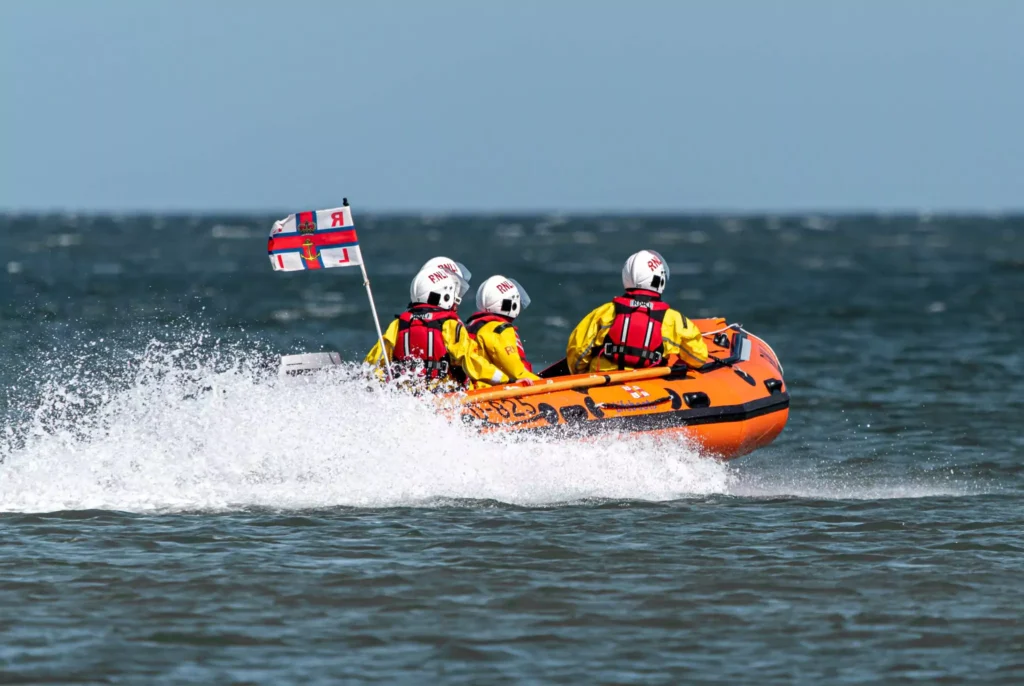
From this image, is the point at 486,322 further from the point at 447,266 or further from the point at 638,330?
the point at 638,330

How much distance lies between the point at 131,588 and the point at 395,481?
9.40 feet

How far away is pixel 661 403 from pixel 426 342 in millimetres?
1941

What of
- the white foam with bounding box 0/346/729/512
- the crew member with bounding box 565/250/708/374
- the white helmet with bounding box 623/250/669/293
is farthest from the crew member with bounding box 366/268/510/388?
the white helmet with bounding box 623/250/669/293

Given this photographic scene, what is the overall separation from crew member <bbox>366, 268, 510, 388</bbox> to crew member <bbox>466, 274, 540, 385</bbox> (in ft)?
0.35

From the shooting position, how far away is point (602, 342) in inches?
469

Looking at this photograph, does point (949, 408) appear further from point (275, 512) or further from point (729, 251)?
point (729, 251)

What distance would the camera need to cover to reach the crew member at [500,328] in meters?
11.2

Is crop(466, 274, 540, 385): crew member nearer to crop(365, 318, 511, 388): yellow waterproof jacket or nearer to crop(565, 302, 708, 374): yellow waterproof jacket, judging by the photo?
crop(365, 318, 511, 388): yellow waterproof jacket

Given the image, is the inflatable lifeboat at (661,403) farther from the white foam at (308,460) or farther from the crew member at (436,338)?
the crew member at (436,338)

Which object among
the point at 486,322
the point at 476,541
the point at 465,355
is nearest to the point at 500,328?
the point at 486,322

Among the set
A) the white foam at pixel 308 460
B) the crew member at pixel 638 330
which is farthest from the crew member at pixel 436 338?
the crew member at pixel 638 330

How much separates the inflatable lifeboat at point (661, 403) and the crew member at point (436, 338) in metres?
0.26

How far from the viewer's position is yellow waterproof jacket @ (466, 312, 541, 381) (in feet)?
36.7

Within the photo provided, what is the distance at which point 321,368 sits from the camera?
37.8 ft
